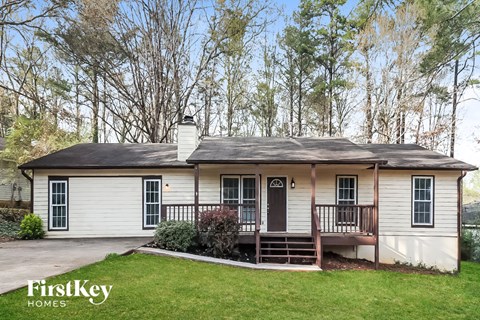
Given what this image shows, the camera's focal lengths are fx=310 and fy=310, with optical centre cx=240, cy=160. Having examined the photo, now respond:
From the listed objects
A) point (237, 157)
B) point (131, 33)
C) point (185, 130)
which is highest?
point (131, 33)

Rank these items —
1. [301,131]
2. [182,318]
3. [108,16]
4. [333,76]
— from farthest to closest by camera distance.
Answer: [301,131]
[333,76]
[108,16]
[182,318]

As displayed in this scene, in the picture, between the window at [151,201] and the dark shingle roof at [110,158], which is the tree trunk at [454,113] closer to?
the dark shingle roof at [110,158]

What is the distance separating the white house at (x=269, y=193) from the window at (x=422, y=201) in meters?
0.03

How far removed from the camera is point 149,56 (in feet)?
57.0

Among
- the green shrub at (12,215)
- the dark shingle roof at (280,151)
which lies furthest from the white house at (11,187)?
the dark shingle roof at (280,151)

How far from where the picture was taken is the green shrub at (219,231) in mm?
8570

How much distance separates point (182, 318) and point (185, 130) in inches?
293

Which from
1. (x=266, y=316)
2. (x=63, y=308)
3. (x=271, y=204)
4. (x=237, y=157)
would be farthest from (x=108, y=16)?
(x=266, y=316)

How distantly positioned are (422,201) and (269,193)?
5199mm

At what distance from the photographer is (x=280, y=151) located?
1025 centimetres

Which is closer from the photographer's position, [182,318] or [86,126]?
[182,318]

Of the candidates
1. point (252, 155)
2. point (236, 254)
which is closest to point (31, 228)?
point (236, 254)

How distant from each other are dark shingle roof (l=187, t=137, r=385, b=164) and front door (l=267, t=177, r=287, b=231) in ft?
4.12

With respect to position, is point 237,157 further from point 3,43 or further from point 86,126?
point 3,43
